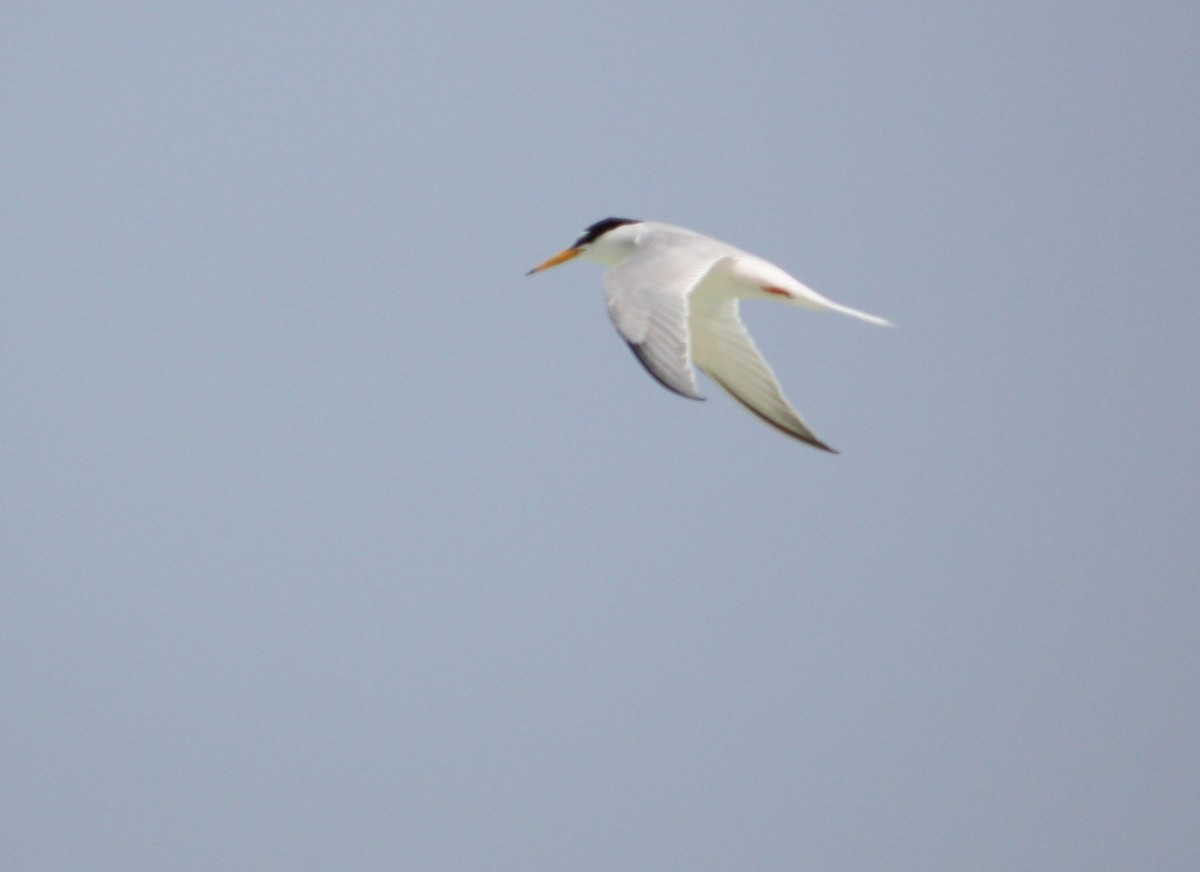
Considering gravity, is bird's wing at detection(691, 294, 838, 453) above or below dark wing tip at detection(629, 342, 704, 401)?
below

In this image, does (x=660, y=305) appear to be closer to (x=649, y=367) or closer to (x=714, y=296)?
(x=649, y=367)

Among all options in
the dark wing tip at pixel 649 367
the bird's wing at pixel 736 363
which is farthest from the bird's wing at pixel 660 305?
the bird's wing at pixel 736 363

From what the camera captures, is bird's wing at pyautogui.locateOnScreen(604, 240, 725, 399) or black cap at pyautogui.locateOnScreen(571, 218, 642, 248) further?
black cap at pyautogui.locateOnScreen(571, 218, 642, 248)

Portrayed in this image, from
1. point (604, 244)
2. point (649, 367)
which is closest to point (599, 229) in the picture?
point (604, 244)

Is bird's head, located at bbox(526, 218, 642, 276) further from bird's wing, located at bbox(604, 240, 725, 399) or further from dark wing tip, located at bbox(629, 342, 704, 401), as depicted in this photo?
dark wing tip, located at bbox(629, 342, 704, 401)

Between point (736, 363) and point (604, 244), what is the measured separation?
6.46 feet

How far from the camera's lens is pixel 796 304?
13453 millimetres

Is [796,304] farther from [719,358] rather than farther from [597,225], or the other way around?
[597,225]

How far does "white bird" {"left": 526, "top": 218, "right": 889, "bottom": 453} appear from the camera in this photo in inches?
474

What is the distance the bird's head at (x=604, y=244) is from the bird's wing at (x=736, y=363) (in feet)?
3.55

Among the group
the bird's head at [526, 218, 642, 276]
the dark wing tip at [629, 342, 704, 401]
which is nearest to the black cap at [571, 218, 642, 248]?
the bird's head at [526, 218, 642, 276]

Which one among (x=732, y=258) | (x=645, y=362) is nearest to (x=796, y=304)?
(x=732, y=258)

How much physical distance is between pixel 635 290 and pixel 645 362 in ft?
3.79

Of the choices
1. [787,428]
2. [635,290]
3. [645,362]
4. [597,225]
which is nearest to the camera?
[645,362]
